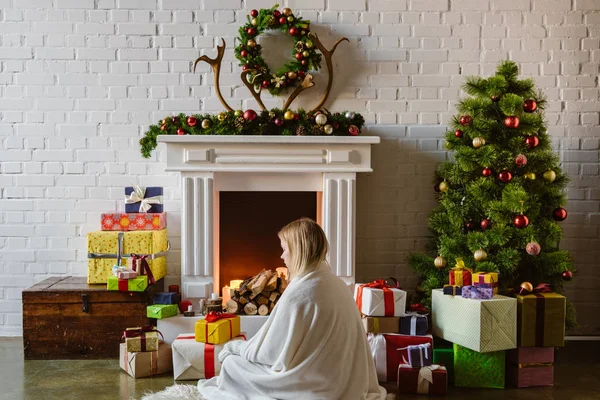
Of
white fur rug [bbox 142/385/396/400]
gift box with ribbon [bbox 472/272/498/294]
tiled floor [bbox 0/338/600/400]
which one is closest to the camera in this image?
white fur rug [bbox 142/385/396/400]

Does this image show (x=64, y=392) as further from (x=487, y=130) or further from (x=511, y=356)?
(x=487, y=130)

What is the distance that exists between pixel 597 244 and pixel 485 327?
169cm

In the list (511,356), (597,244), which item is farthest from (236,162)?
(597,244)

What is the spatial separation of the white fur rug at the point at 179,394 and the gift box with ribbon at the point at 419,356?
9.7 inches

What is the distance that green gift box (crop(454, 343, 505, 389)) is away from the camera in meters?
3.57

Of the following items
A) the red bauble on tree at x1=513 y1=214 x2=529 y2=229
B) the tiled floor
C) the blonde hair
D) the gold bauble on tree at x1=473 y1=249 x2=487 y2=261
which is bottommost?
the tiled floor

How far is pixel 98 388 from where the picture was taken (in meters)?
3.48

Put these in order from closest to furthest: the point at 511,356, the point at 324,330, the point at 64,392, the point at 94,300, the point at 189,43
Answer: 1. the point at 324,330
2. the point at 64,392
3. the point at 511,356
4. the point at 94,300
5. the point at 189,43

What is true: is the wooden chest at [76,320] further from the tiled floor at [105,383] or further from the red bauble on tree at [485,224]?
the red bauble on tree at [485,224]

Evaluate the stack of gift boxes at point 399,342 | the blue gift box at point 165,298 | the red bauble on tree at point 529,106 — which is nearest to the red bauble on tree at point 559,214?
the red bauble on tree at point 529,106

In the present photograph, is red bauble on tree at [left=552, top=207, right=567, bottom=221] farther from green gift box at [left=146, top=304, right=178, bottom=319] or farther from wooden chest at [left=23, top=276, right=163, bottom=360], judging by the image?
wooden chest at [left=23, top=276, right=163, bottom=360]

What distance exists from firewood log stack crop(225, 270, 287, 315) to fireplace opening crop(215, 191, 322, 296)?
46cm

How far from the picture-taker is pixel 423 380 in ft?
11.3

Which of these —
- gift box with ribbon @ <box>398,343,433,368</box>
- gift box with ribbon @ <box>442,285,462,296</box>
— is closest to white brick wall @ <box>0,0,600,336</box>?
gift box with ribbon @ <box>442,285,462,296</box>
